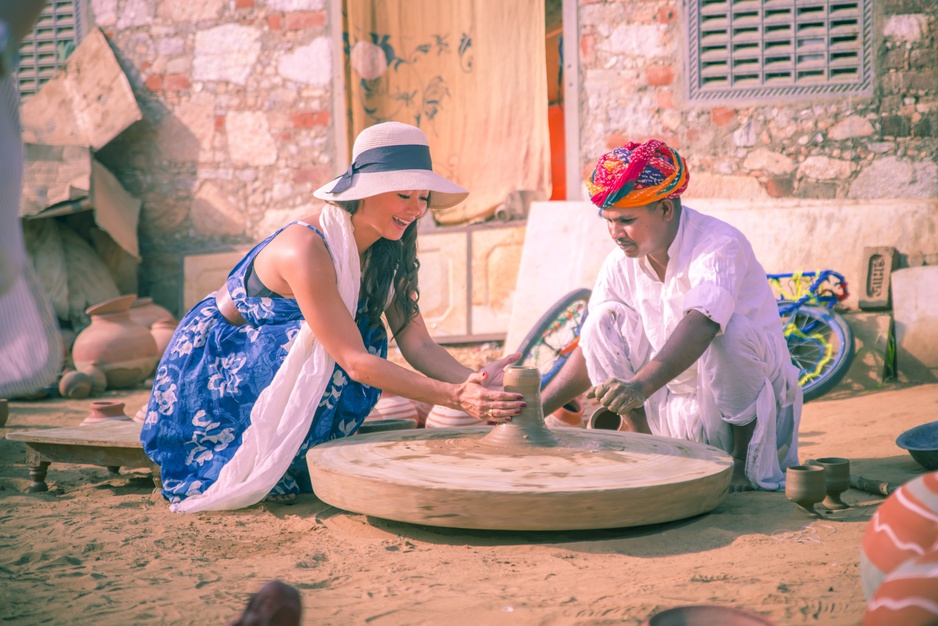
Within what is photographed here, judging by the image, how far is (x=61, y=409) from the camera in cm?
616

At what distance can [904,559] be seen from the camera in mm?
1653

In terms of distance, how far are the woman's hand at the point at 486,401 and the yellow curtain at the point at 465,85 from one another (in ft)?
15.0

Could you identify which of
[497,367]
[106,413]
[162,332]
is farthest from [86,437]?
[162,332]

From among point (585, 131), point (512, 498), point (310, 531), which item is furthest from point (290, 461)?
point (585, 131)

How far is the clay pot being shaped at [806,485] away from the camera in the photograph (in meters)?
2.78

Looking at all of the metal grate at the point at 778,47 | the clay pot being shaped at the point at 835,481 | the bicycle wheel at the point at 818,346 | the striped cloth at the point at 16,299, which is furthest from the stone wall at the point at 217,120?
the striped cloth at the point at 16,299

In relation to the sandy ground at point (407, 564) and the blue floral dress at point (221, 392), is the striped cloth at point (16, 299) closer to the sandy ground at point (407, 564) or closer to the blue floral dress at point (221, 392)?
the sandy ground at point (407, 564)

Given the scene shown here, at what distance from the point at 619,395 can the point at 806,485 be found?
627mm

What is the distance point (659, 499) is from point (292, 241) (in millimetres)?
1528

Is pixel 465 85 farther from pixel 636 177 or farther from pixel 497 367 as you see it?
pixel 497 367

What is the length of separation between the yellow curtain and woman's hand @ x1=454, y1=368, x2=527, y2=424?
15.0 ft

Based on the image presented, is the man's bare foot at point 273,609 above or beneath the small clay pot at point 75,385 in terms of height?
above

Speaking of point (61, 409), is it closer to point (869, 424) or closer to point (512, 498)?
point (512, 498)

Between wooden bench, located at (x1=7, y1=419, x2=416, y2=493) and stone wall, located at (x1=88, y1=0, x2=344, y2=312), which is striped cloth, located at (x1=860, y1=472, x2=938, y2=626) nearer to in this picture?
wooden bench, located at (x1=7, y1=419, x2=416, y2=493)
